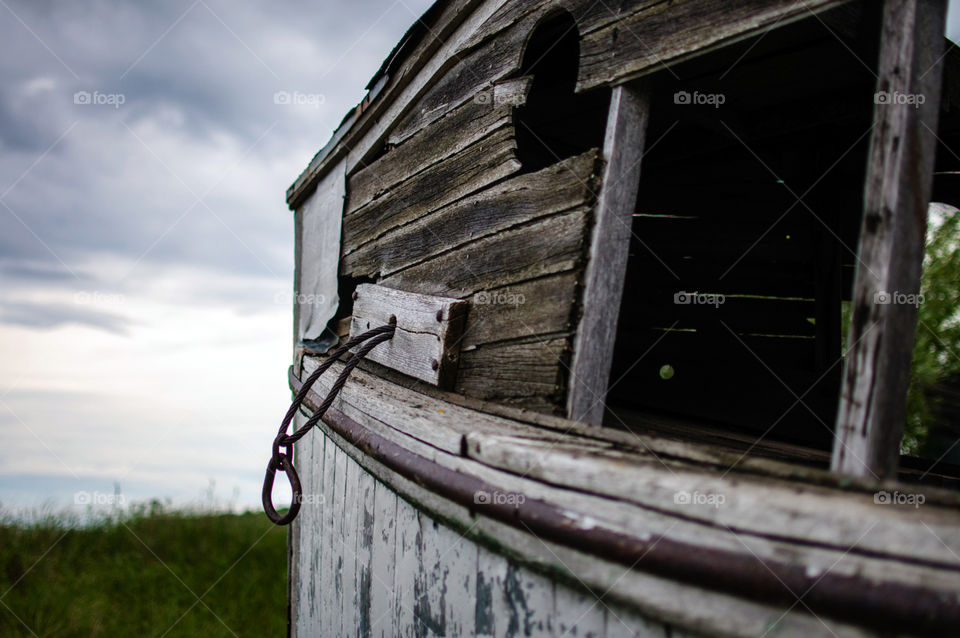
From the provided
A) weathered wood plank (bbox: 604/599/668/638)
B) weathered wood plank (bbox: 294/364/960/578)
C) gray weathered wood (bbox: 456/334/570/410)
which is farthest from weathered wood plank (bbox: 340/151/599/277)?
weathered wood plank (bbox: 604/599/668/638)

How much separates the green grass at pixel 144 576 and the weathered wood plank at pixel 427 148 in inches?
197

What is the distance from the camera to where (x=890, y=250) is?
1292 millimetres

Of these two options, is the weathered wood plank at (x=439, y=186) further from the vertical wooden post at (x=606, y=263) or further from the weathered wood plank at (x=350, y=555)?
the weathered wood plank at (x=350, y=555)

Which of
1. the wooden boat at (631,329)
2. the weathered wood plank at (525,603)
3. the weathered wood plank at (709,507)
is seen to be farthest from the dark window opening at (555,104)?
the weathered wood plank at (525,603)

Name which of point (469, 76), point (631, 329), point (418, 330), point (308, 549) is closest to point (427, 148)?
point (469, 76)

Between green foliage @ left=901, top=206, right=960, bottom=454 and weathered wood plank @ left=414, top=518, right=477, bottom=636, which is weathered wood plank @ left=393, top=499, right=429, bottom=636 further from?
green foliage @ left=901, top=206, right=960, bottom=454

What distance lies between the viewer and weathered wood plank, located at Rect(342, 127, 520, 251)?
2.39 m

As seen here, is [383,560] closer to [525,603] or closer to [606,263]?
[525,603]

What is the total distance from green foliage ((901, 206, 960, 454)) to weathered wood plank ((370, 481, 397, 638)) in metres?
10.8

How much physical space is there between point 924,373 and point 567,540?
10946 mm

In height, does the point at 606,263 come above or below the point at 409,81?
below

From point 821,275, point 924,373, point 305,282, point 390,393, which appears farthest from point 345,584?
point 924,373

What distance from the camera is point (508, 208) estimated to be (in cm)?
227

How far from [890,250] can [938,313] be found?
39.6ft
